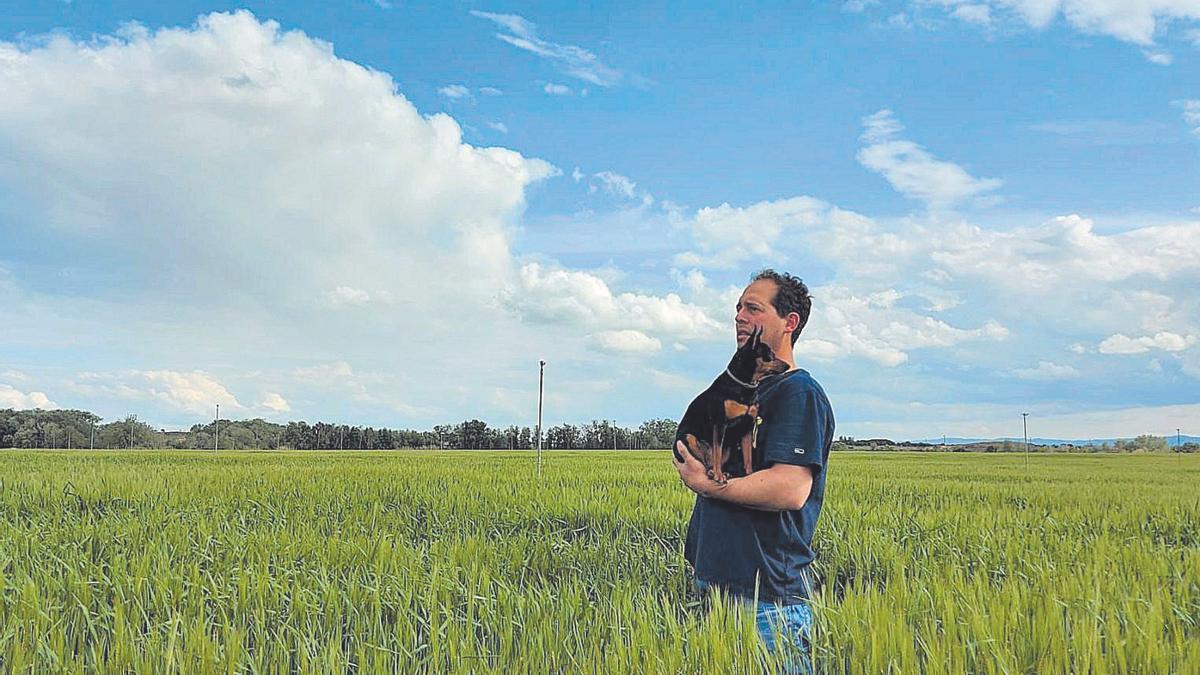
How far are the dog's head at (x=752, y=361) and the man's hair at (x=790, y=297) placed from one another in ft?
0.56

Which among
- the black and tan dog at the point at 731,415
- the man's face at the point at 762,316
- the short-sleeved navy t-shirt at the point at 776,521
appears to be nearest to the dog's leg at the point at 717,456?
the black and tan dog at the point at 731,415

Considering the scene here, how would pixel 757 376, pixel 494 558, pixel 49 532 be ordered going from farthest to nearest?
pixel 49 532 → pixel 494 558 → pixel 757 376

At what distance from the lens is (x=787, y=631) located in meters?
3.23

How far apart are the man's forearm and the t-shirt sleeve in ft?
0.13

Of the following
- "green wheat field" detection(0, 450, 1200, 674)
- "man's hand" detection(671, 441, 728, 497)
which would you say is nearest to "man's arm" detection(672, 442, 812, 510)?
"man's hand" detection(671, 441, 728, 497)

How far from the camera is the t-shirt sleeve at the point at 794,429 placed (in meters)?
3.06

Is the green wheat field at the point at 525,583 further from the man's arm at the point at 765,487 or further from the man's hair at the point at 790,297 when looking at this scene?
the man's hair at the point at 790,297

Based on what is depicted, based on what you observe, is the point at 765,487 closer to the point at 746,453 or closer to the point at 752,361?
the point at 746,453

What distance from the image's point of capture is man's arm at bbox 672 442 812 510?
303 cm

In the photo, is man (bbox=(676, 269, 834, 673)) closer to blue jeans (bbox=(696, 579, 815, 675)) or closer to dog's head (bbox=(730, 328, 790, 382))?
blue jeans (bbox=(696, 579, 815, 675))

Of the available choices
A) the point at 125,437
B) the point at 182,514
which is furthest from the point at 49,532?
the point at 125,437

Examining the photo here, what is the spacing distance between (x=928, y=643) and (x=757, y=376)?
3.89 feet

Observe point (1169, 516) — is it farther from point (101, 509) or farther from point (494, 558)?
point (101, 509)

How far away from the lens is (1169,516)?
10133 millimetres
